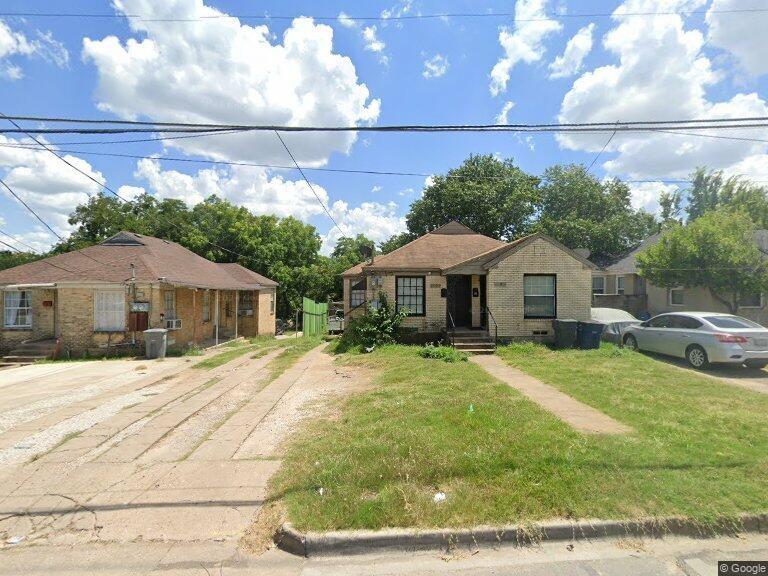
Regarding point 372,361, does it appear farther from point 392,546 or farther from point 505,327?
point 392,546

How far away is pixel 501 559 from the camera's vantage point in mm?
3416

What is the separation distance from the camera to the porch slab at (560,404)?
595cm

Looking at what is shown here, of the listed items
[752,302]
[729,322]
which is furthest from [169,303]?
[752,302]

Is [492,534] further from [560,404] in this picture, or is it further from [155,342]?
[155,342]

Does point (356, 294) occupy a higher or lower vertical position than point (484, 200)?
lower

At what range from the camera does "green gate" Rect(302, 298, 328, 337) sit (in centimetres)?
2381

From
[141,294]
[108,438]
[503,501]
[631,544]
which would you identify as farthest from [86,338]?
[631,544]

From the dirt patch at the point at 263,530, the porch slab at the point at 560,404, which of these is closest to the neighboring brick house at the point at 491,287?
the porch slab at the point at 560,404

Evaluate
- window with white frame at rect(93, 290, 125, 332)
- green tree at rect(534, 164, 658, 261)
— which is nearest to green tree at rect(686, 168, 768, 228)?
green tree at rect(534, 164, 658, 261)

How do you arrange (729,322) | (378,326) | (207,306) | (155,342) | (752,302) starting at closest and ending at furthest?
(729,322)
(155,342)
(378,326)
(752,302)
(207,306)

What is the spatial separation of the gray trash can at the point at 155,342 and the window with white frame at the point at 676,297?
85.4 feet

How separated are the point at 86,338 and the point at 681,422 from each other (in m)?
18.4

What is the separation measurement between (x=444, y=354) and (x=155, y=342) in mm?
10635

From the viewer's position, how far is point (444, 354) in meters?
12.3
